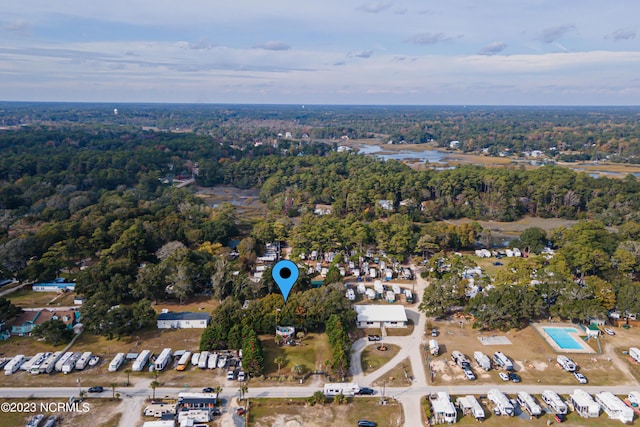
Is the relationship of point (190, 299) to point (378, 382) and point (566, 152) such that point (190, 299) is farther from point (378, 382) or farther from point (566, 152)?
point (566, 152)

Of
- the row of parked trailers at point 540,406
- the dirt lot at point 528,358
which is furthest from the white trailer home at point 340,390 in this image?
the dirt lot at point 528,358

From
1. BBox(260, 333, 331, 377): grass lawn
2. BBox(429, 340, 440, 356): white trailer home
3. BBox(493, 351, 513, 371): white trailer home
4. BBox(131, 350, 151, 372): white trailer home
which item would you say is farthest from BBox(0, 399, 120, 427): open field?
BBox(493, 351, 513, 371): white trailer home

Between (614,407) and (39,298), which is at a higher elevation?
(614,407)

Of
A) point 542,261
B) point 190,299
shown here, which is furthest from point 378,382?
point 542,261

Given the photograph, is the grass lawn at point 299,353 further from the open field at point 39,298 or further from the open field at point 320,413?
the open field at point 39,298

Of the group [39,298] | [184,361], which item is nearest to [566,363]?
[184,361]

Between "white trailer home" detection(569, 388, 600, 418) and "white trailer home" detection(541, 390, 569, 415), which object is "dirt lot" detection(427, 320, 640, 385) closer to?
"white trailer home" detection(541, 390, 569, 415)

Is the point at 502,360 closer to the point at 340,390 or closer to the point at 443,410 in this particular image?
the point at 443,410

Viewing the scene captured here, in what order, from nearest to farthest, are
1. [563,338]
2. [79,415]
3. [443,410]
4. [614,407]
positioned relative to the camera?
[443,410]
[79,415]
[614,407]
[563,338]
